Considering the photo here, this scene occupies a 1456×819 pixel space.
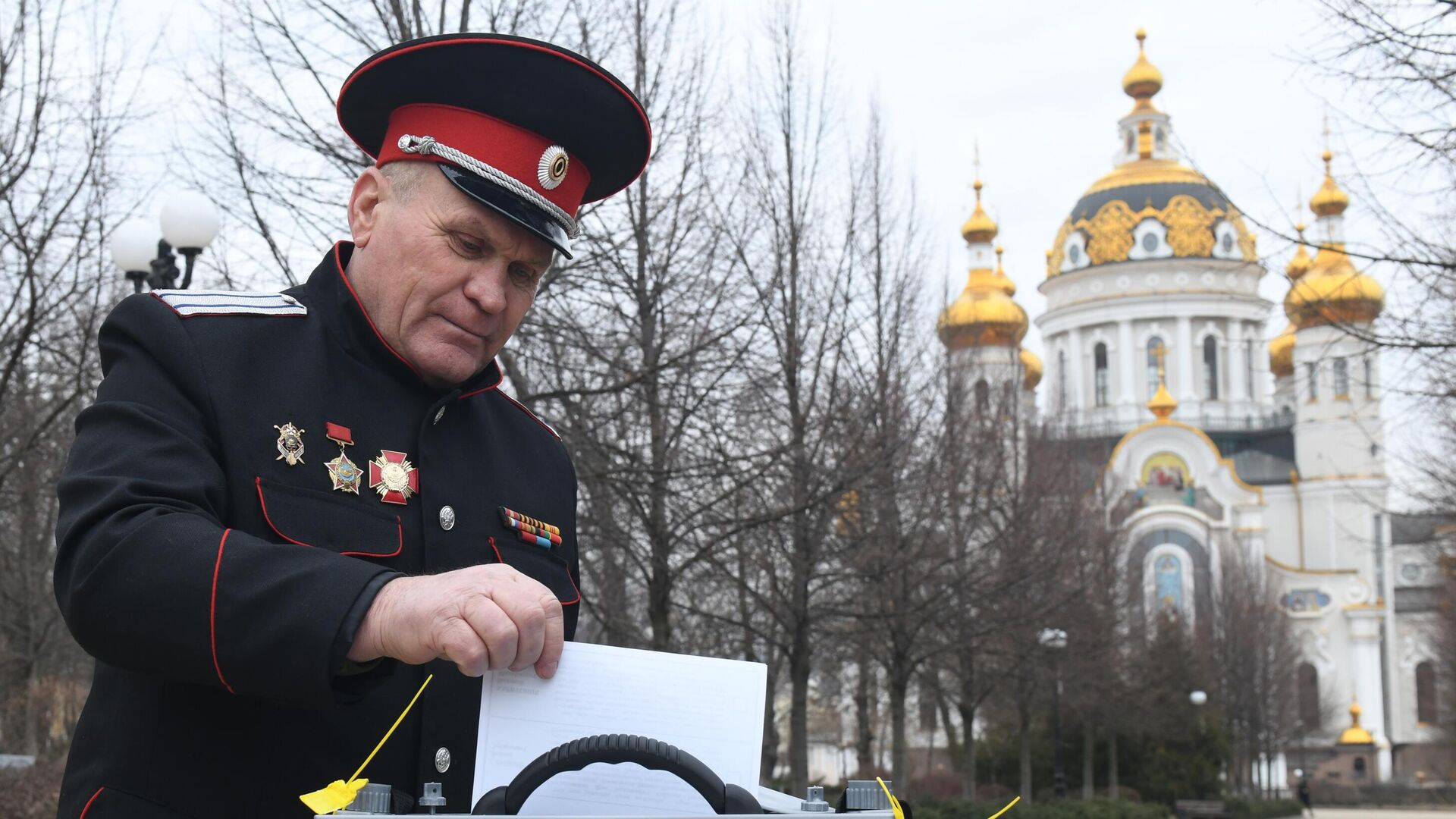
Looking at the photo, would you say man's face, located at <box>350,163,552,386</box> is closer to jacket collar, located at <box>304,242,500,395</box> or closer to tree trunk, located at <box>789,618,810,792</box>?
jacket collar, located at <box>304,242,500,395</box>

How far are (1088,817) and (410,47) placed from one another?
69.2ft

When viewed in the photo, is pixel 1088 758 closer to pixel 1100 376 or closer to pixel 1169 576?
pixel 1169 576

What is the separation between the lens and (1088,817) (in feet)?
70.4

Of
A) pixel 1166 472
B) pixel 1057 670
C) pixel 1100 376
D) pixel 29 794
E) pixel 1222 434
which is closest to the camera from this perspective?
pixel 29 794

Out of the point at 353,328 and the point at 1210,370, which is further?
the point at 1210,370

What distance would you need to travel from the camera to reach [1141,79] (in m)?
77.4

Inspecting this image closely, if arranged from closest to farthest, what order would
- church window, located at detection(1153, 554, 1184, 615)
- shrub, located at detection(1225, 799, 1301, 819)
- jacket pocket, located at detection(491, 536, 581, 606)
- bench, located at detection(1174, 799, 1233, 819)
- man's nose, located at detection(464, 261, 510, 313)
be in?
man's nose, located at detection(464, 261, 510, 313)
jacket pocket, located at detection(491, 536, 581, 606)
bench, located at detection(1174, 799, 1233, 819)
shrub, located at detection(1225, 799, 1301, 819)
church window, located at detection(1153, 554, 1184, 615)

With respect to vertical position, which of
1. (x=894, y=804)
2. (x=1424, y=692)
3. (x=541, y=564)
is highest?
(x=1424, y=692)

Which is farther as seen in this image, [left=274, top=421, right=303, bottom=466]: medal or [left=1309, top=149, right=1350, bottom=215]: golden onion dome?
[left=1309, top=149, right=1350, bottom=215]: golden onion dome

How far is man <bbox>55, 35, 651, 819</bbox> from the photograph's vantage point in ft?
5.08

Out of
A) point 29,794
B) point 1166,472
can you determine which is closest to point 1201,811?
point 29,794

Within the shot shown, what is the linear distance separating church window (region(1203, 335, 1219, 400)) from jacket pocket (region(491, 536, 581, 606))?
7507 cm

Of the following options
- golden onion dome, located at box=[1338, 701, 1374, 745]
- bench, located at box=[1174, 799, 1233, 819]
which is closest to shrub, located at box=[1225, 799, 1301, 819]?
bench, located at box=[1174, 799, 1233, 819]

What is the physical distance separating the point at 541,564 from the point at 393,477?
353 millimetres
